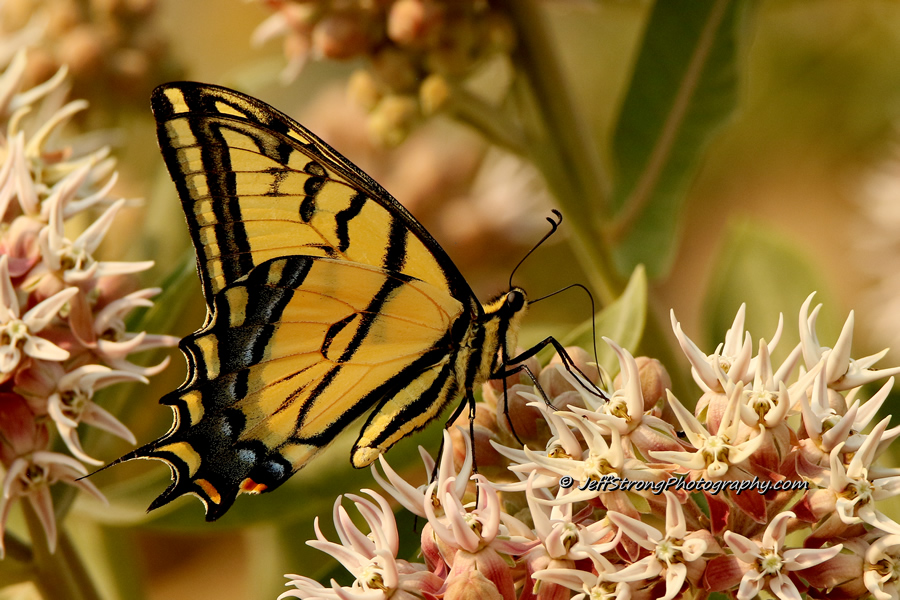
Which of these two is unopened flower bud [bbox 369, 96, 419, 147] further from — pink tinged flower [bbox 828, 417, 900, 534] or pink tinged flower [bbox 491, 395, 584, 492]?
pink tinged flower [bbox 828, 417, 900, 534]

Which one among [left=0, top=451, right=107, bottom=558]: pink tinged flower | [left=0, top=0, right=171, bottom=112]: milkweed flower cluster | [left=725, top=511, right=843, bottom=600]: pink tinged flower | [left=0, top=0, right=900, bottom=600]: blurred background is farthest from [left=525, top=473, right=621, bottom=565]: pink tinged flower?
[left=0, top=0, right=171, bottom=112]: milkweed flower cluster

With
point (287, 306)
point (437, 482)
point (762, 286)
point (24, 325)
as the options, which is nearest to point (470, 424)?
point (437, 482)

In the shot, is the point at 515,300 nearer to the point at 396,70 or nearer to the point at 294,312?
the point at 294,312

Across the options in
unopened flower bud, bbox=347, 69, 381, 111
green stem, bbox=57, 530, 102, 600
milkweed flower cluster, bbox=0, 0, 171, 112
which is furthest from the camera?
milkweed flower cluster, bbox=0, 0, 171, 112

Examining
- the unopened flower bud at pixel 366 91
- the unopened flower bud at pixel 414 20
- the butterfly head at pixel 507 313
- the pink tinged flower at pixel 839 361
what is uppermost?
the unopened flower bud at pixel 414 20

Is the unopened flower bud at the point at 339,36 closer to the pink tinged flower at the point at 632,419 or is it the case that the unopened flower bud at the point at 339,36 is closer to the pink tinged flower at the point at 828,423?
the pink tinged flower at the point at 632,419

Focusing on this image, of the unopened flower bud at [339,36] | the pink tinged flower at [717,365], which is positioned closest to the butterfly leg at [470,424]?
the pink tinged flower at [717,365]

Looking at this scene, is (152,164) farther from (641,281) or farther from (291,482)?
(641,281)
